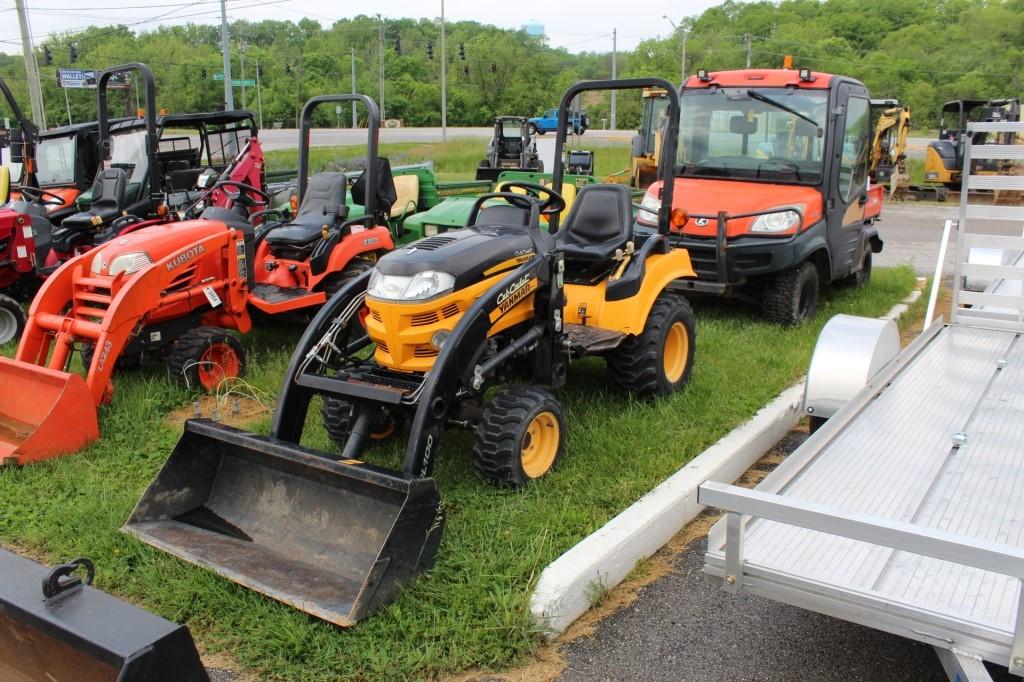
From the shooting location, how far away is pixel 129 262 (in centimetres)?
586

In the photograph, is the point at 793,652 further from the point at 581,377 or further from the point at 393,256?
the point at 581,377

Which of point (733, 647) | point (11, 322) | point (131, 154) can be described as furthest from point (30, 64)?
point (733, 647)

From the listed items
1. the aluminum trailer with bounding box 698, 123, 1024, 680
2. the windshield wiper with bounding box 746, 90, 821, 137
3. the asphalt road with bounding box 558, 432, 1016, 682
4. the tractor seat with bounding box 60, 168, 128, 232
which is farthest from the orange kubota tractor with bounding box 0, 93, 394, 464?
the aluminum trailer with bounding box 698, 123, 1024, 680

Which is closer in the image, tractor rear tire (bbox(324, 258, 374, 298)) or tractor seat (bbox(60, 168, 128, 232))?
tractor rear tire (bbox(324, 258, 374, 298))

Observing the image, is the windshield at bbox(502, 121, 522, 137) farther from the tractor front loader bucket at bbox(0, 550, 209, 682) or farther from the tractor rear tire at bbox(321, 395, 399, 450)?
the tractor front loader bucket at bbox(0, 550, 209, 682)

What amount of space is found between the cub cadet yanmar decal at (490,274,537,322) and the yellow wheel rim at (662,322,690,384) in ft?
5.01

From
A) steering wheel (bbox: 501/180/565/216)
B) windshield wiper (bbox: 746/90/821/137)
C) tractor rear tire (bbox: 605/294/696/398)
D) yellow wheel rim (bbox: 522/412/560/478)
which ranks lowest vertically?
yellow wheel rim (bbox: 522/412/560/478)

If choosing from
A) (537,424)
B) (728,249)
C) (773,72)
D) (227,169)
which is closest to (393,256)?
Result: (537,424)

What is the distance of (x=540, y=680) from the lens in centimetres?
307

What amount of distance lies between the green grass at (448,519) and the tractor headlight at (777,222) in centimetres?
143

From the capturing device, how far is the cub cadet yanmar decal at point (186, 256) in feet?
19.3

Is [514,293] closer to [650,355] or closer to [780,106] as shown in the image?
[650,355]

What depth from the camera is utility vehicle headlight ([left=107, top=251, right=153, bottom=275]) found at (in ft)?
19.2

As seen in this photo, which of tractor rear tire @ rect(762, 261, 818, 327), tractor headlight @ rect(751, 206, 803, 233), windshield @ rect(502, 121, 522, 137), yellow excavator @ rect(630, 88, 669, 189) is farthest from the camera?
windshield @ rect(502, 121, 522, 137)
